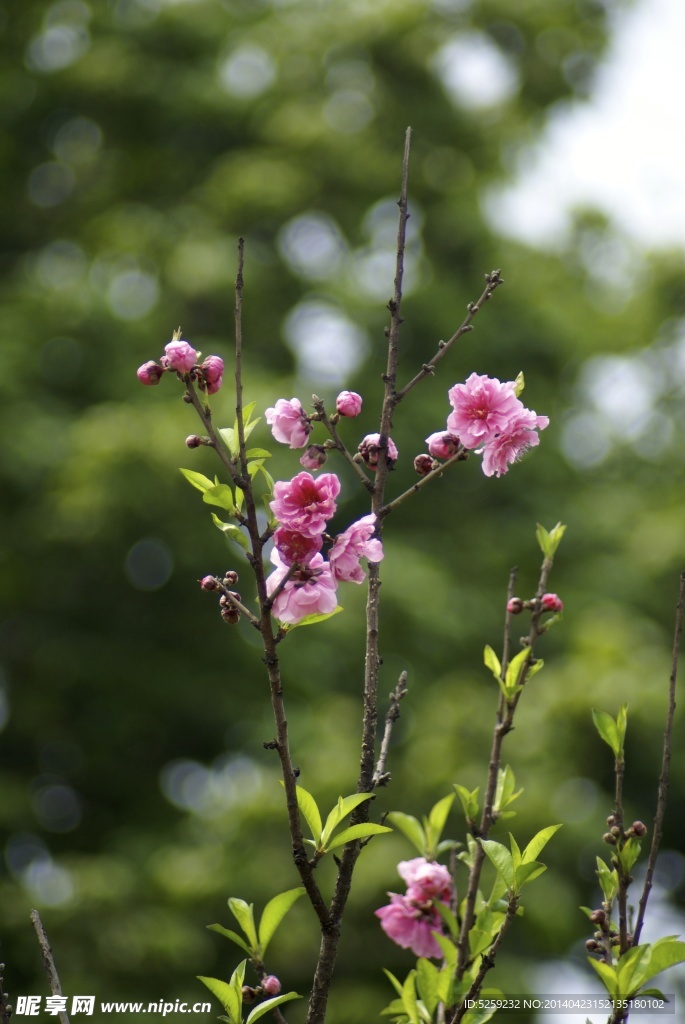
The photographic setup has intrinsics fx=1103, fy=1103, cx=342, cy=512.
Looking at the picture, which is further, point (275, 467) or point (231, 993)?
point (275, 467)

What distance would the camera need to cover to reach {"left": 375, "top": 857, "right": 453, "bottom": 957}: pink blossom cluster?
4.10 ft

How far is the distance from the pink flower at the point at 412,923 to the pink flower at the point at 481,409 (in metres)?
0.55

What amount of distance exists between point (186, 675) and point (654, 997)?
469 cm

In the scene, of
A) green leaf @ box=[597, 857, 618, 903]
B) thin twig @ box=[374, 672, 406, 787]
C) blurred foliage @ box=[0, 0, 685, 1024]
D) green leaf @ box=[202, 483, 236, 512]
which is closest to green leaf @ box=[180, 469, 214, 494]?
green leaf @ box=[202, 483, 236, 512]

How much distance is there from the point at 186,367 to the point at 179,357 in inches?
0.5

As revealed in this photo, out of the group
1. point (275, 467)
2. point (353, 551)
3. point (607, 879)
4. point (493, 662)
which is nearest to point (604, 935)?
point (607, 879)

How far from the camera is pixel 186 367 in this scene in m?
0.98

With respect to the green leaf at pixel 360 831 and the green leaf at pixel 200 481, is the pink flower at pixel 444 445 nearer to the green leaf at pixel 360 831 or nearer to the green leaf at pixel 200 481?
the green leaf at pixel 200 481

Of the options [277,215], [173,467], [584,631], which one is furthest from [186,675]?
[277,215]

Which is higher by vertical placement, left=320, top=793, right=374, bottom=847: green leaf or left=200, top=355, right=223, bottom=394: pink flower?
left=200, top=355, right=223, bottom=394: pink flower

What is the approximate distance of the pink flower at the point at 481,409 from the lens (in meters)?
1.07

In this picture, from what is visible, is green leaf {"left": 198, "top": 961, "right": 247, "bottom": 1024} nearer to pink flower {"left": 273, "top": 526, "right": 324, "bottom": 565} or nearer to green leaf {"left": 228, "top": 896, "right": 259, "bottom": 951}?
green leaf {"left": 228, "top": 896, "right": 259, "bottom": 951}

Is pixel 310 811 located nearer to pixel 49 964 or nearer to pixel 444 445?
pixel 49 964

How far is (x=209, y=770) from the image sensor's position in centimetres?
544
